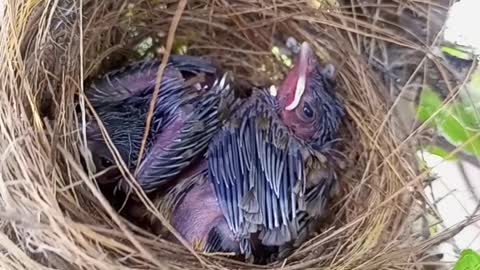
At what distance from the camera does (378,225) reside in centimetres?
88

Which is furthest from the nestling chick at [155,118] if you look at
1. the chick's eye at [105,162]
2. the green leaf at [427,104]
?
the green leaf at [427,104]

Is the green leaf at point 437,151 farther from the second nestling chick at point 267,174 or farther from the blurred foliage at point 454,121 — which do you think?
the second nestling chick at point 267,174

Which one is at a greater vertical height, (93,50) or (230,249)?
(93,50)

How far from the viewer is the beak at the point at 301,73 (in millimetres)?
939

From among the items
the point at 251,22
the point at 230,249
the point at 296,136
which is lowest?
the point at 230,249

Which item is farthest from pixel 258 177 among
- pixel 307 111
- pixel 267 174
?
pixel 307 111

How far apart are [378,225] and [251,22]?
31cm

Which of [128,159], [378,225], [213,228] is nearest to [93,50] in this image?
[128,159]

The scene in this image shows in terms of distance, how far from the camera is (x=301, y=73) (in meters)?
0.94

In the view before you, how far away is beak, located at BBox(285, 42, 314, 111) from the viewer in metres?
0.94

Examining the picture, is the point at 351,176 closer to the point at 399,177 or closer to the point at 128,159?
the point at 399,177

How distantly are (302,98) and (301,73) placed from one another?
0.03m

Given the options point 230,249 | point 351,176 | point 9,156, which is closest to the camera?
point 9,156

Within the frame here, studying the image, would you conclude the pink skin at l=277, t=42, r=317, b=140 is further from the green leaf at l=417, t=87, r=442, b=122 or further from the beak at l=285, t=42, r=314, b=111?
the green leaf at l=417, t=87, r=442, b=122
